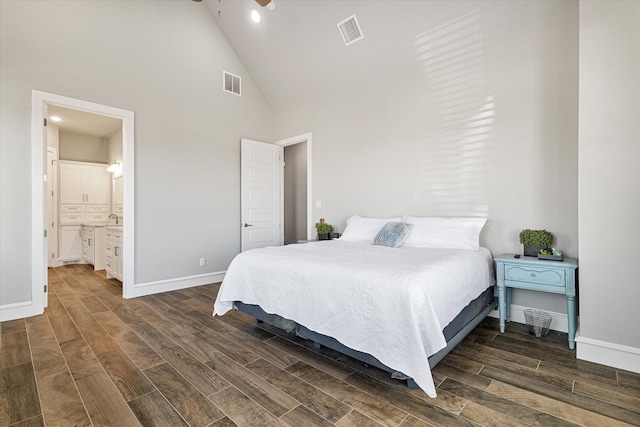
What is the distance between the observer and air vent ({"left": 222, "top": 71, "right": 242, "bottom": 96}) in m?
4.93

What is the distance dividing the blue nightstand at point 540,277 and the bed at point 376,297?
14cm

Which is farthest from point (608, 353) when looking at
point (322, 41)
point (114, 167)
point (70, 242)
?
point (70, 242)

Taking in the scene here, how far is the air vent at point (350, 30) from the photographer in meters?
3.75

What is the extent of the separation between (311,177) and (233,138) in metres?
1.43

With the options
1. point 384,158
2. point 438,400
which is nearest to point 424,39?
point 384,158

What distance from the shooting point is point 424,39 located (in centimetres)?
352

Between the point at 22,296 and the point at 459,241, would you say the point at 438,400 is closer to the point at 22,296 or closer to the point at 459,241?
the point at 459,241

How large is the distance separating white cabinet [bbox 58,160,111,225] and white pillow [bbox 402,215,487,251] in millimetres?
6973

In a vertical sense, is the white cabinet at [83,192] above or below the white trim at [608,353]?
above

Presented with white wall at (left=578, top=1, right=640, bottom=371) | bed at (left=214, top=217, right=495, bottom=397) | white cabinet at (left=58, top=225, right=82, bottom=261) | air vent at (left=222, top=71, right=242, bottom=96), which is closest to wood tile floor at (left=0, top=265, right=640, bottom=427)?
bed at (left=214, top=217, right=495, bottom=397)

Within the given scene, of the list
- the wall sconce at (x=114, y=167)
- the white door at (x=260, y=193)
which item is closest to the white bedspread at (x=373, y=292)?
the white door at (x=260, y=193)

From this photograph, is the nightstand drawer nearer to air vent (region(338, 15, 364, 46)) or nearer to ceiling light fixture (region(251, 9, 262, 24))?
air vent (region(338, 15, 364, 46))

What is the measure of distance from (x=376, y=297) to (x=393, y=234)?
158 centimetres

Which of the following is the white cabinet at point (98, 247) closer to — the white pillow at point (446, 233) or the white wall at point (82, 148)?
the white wall at point (82, 148)
